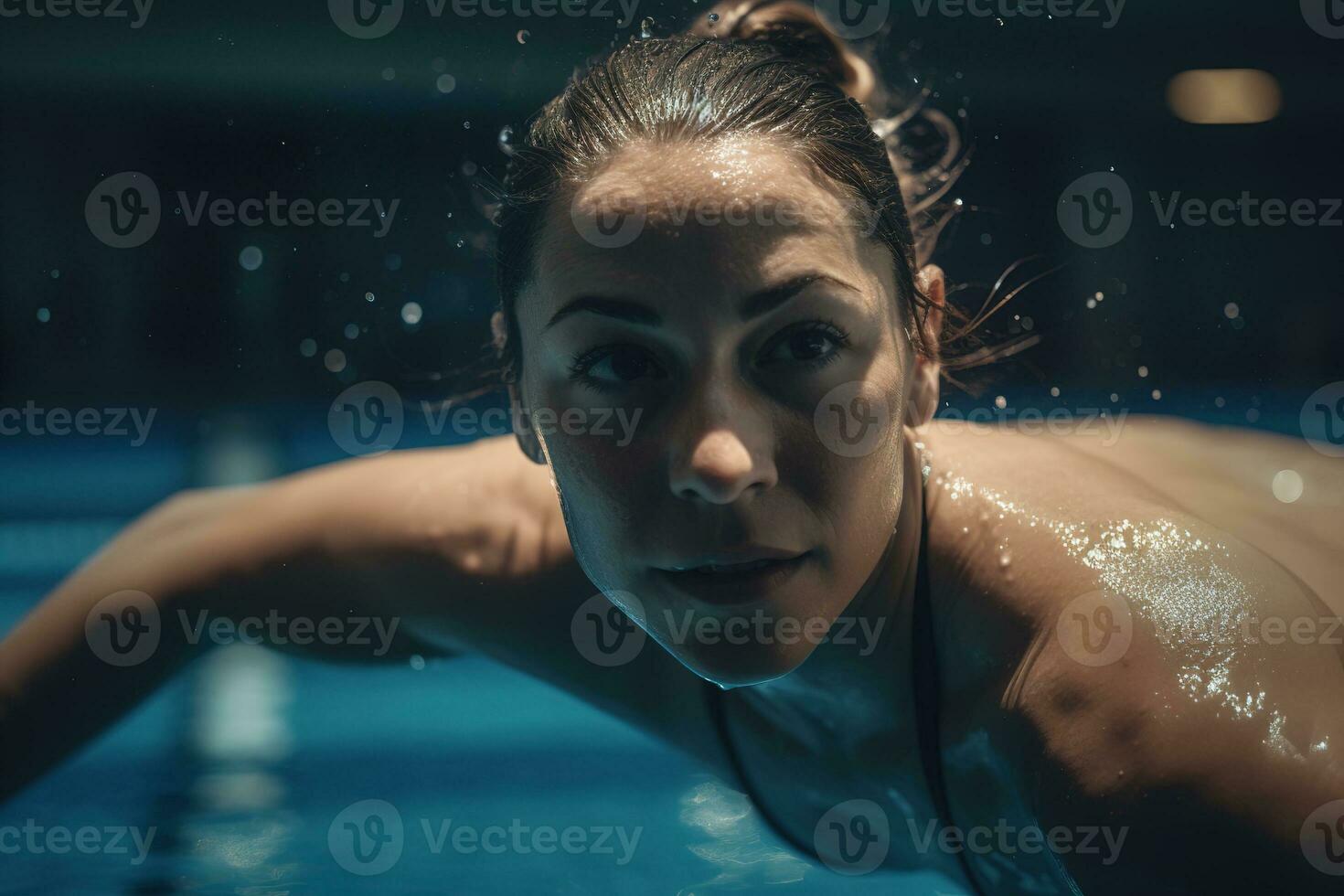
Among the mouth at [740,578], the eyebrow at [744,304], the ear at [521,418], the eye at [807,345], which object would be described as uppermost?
the eyebrow at [744,304]

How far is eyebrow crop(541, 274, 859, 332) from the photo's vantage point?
104 cm

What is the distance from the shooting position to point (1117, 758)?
0.92 m

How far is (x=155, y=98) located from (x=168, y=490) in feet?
4.15

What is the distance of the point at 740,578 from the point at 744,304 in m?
0.24

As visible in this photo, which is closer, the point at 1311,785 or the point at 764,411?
the point at 1311,785

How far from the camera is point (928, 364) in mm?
1282

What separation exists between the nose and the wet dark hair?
0.87 feet

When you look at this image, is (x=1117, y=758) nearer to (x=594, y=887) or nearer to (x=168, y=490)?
(x=594, y=887)

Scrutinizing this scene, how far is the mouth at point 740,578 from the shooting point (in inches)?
41.7

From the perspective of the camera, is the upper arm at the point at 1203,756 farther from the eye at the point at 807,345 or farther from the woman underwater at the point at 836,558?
the eye at the point at 807,345

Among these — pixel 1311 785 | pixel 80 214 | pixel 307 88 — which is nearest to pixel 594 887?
pixel 1311 785

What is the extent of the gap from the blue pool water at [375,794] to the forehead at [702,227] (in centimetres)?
83

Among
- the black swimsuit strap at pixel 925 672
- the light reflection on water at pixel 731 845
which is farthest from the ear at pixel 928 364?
the light reflection on water at pixel 731 845

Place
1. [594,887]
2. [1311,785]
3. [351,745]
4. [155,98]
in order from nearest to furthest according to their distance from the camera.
Answer: 1. [1311,785]
2. [594,887]
3. [351,745]
4. [155,98]
